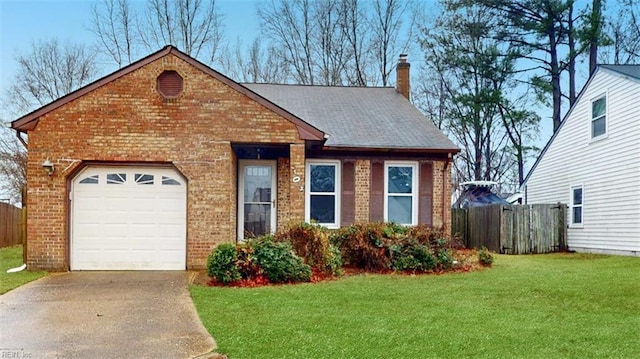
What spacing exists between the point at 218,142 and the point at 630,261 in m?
10.3

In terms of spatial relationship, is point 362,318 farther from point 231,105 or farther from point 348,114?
point 348,114

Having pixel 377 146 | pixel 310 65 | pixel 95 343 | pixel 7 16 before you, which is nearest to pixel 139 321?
pixel 95 343

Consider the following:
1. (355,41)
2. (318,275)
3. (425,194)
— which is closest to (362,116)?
(425,194)

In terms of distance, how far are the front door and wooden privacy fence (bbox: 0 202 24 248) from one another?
10132 millimetres

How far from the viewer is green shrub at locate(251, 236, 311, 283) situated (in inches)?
396

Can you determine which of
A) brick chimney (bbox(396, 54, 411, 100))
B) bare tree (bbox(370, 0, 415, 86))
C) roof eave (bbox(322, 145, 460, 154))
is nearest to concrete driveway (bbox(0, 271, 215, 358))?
roof eave (bbox(322, 145, 460, 154))

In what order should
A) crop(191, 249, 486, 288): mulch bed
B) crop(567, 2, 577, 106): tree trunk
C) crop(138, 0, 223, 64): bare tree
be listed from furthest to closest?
crop(138, 0, 223, 64): bare tree < crop(567, 2, 577, 106): tree trunk < crop(191, 249, 486, 288): mulch bed

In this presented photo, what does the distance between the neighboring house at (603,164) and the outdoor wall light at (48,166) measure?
14.4 m

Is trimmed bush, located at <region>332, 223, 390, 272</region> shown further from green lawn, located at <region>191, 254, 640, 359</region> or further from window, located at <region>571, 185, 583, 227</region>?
window, located at <region>571, 185, 583, 227</region>

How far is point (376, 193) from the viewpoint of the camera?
15.0 m

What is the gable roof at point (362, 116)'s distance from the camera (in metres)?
14.9

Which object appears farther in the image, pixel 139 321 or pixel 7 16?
pixel 7 16

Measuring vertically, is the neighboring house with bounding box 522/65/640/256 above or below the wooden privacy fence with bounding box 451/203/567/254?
above

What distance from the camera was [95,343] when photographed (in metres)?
6.06
